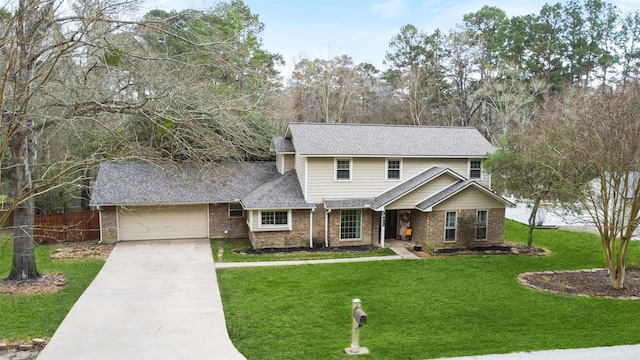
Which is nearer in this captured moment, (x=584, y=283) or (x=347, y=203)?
(x=584, y=283)

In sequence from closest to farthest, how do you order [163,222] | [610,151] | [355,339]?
1. [355,339]
2. [610,151]
3. [163,222]

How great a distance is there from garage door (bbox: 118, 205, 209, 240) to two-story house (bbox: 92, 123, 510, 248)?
0.04 m

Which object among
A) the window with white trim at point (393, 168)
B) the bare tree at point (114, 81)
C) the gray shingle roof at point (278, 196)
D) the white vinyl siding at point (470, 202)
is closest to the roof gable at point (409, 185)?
the window with white trim at point (393, 168)

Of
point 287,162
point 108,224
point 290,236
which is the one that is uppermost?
point 287,162

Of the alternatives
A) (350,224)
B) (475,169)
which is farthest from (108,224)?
(475,169)

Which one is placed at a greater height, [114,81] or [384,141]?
[114,81]

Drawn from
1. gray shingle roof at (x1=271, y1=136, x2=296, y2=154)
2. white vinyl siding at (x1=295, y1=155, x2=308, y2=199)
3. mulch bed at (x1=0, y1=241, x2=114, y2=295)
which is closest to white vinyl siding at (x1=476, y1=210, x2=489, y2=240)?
white vinyl siding at (x1=295, y1=155, x2=308, y2=199)

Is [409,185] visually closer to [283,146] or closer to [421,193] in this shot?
[421,193]

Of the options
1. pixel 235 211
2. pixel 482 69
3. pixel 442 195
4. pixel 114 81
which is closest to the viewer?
pixel 114 81

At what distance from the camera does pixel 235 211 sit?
67.1 feet

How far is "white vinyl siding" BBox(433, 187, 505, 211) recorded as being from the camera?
59.6 ft

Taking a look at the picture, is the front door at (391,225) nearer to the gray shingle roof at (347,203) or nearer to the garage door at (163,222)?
the gray shingle roof at (347,203)

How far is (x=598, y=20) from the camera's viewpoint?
38.3 metres

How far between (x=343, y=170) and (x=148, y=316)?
10427 mm
